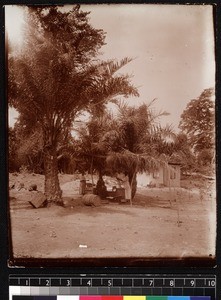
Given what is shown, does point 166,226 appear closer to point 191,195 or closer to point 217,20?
point 191,195

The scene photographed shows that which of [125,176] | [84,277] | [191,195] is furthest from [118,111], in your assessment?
[84,277]

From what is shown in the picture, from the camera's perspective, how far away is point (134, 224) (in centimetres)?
133

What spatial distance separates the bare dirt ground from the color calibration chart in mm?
55

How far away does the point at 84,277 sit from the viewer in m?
1.35

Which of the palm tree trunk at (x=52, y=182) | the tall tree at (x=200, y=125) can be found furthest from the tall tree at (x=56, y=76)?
the tall tree at (x=200, y=125)

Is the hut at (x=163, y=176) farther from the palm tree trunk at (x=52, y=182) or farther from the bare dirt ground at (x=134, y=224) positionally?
the palm tree trunk at (x=52, y=182)

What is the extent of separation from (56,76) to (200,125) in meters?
0.36

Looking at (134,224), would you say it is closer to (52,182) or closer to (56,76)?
(52,182)

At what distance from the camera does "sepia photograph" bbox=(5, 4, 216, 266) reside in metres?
1.33

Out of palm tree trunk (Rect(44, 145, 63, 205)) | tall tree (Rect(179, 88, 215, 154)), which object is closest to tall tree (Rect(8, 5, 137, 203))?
palm tree trunk (Rect(44, 145, 63, 205))

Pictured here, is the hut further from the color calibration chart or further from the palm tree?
the color calibration chart

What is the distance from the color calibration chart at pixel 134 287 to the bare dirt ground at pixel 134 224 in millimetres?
55

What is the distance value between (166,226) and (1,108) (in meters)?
0.48

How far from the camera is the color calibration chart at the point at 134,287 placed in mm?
1347
